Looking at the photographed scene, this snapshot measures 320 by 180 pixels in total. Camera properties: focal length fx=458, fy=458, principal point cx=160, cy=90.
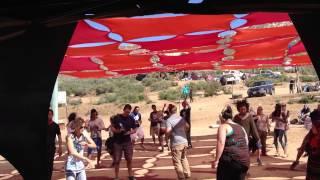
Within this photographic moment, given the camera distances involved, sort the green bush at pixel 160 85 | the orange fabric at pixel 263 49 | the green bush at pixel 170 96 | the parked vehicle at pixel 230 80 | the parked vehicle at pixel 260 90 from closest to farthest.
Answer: the orange fabric at pixel 263 49
the parked vehicle at pixel 260 90
the green bush at pixel 170 96
the parked vehicle at pixel 230 80
the green bush at pixel 160 85

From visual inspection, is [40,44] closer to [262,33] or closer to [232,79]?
[262,33]

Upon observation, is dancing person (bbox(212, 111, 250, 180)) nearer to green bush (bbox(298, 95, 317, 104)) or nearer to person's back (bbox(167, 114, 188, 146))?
person's back (bbox(167, 114, 188, 146))

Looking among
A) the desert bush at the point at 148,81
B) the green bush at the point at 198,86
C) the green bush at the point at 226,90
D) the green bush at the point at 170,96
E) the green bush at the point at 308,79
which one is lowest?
the green bush at the point at 170,96

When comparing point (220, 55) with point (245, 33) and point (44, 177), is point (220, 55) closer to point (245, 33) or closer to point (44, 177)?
point (245, 33)

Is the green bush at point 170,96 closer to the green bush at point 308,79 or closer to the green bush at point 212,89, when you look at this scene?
the green bush at point 212,89

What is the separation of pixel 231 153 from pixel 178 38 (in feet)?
12.4

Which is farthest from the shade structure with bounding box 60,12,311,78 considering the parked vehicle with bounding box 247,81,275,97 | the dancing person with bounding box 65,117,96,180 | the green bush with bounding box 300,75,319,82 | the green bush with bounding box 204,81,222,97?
the green bush with bounding box 300,75,319,82

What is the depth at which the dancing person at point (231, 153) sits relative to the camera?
6.23 m

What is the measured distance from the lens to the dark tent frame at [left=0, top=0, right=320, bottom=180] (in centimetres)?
344

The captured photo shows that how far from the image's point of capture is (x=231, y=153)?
245 inches

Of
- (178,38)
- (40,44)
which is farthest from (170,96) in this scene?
(40,44)

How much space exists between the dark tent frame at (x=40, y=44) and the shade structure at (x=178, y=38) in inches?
91.8

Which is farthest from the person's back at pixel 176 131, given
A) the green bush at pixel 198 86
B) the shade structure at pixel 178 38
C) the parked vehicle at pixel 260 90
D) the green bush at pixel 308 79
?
the green bush at pixel 308 79

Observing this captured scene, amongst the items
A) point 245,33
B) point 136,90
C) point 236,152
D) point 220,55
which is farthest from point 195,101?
point 236,152
